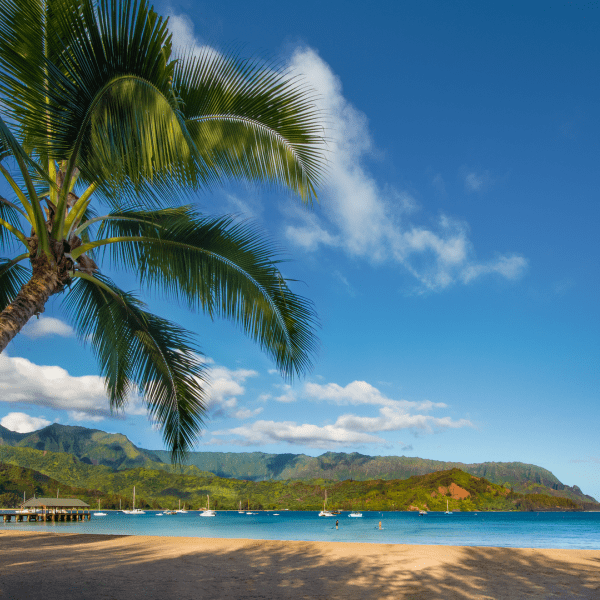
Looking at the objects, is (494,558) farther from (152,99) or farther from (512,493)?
(512,493)

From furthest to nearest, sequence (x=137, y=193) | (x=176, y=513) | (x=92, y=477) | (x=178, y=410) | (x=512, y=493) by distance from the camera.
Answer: (x=512, y=493)
(x=92, y=477)
(x=176, y=513)
(x=178, y=410)
(x=137, y=193)

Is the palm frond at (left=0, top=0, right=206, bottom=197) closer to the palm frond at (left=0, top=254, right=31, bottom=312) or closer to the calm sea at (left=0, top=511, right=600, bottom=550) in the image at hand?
the palm frond at (left=0, top=254, right=31, bottom=312)

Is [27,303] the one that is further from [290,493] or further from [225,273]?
[290,493]

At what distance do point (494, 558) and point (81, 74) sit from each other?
40.9 feet

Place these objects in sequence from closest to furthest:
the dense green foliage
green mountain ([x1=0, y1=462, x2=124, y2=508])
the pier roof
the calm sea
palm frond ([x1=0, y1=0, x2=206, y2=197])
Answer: palm frond ([x1=0, y1=0, x2=206, y2=197])
the calm sea
the pier roof
green mountain ([x1=0, y1=462, x2=124, y2=508])
the dense green foliage

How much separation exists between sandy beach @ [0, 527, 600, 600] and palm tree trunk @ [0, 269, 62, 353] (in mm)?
4605

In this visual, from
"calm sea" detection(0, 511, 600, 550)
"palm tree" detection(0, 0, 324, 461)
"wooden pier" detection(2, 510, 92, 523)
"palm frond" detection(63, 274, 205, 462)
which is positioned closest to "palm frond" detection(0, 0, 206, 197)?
"palm tree" detection(0, 0, 324, 461)

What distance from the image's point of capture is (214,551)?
40.7ft

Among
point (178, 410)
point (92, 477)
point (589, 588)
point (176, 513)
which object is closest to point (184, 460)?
point (178, 410)

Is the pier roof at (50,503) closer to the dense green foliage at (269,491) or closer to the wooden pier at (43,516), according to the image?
the wooden pier at (43,516)

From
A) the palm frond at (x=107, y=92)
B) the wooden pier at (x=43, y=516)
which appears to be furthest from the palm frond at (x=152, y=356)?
the wooden pier at (x=43, y=516)

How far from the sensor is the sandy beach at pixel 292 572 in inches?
277

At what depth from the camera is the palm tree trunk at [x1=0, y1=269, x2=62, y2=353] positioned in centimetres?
392

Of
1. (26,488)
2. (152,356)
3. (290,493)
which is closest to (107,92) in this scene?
(152,356)
